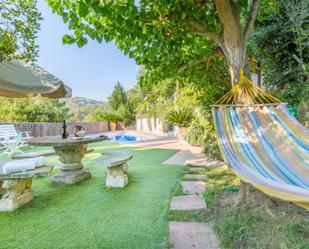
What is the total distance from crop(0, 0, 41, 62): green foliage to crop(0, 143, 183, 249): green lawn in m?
2.00

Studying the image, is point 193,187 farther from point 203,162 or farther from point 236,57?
point 236,57

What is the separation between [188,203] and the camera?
8.01 ft

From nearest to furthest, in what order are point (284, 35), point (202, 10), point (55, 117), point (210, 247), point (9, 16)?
point (210, 247) → point (202, 10) → point (9, 16) → point (284, 35) → point (55, 117)

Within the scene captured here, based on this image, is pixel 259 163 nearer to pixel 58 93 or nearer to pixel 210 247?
pixel 210 247

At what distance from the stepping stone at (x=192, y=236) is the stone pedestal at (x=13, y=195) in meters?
1.79

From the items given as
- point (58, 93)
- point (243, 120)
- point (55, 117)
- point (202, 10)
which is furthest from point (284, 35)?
point (55, 117)

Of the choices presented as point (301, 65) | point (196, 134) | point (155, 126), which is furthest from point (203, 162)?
point (155, 126)

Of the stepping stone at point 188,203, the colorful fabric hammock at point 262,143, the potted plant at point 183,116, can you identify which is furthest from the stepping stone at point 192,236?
the potted plant at point 183,116

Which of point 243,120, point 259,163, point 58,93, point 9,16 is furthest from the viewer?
point 58,93

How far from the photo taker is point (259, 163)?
6.06ft

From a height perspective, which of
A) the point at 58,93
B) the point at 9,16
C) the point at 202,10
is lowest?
the point at 58,93

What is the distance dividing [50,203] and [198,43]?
289 cm

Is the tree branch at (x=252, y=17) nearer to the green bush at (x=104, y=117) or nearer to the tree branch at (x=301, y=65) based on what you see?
the tree branch at (x=301, y=65)

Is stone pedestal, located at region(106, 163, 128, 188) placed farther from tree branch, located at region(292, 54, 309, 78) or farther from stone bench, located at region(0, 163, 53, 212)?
tree branch, located at region(292, 54, 309, 78)
